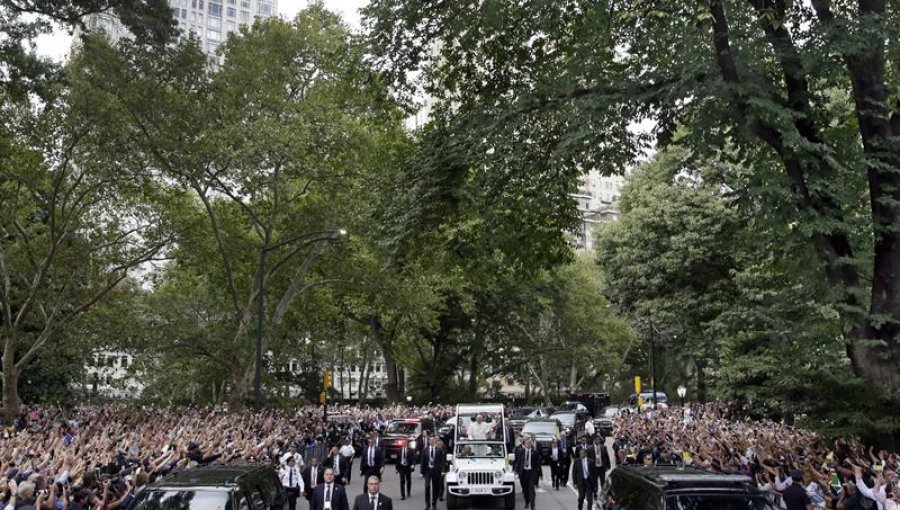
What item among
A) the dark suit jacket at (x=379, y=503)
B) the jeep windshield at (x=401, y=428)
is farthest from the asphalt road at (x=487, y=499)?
the dark suit jacket at (x=379, y=503)

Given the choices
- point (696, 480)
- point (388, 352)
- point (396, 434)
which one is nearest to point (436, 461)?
point (696, 480)

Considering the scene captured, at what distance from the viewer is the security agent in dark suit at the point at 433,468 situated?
17119 mm

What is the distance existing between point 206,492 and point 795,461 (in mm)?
9970

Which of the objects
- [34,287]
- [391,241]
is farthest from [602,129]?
[34,287]

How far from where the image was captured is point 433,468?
17.2 metres

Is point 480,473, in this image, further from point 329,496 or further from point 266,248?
point 266,248

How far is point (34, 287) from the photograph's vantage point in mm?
26062

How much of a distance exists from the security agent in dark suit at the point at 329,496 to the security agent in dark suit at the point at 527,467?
22.2 feet

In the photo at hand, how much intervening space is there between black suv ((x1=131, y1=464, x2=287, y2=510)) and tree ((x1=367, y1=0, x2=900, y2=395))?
24.7 ft

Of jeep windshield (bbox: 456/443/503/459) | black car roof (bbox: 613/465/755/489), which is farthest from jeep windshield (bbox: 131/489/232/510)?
jeep windshield (bbox: 456/443/503/459)

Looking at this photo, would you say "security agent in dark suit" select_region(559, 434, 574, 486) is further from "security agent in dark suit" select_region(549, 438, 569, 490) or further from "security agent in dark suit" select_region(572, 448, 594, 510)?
"security agent in dark suit" select_region(572, 448, 594, 510)

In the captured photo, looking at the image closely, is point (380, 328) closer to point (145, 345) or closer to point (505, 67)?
point (145, 345)

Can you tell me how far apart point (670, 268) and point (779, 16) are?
89.2 feet

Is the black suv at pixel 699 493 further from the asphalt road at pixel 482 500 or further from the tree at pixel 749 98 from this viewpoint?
the asphalt road at pixel 482 500
